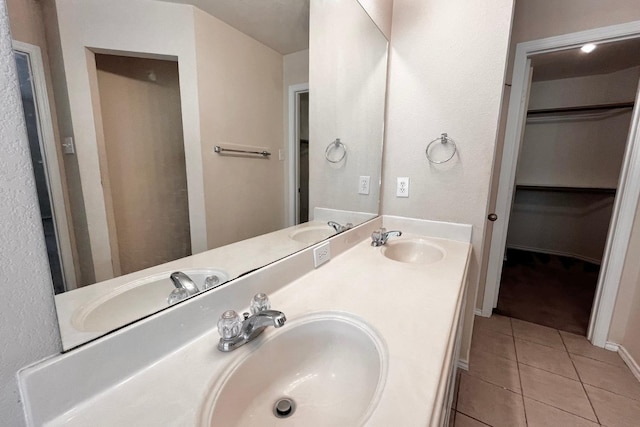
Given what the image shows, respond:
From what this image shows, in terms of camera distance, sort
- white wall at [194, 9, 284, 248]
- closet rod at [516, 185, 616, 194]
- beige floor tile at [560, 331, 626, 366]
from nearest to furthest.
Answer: white wall at [194, 9, 284, 248], beige floor tile at [560, 331, 626, 366], closet rod at [516, 185, 616, 194]

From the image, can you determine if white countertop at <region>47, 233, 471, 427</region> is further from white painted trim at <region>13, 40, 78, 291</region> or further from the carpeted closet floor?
the carpeted closet floor

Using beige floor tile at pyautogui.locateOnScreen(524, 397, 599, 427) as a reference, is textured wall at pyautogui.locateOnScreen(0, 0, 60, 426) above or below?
above

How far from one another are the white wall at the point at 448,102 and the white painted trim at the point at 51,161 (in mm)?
1496

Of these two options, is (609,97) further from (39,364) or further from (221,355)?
(39,364)

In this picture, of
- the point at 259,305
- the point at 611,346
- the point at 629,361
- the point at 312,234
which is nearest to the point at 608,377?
the point at 629,361

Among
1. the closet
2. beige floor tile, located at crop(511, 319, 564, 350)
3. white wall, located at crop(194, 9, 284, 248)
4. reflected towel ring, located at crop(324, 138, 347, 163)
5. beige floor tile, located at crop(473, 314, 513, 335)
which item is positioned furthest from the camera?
the closet

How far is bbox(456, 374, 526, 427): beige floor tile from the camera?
1.29 meters

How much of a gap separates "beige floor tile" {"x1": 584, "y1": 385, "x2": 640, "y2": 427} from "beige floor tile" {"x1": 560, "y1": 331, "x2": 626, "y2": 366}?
0.35 meters

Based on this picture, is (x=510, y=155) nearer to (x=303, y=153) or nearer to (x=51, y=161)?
(x=303, y=153)

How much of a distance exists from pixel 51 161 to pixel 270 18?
0.75 metres

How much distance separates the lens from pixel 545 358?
170cm

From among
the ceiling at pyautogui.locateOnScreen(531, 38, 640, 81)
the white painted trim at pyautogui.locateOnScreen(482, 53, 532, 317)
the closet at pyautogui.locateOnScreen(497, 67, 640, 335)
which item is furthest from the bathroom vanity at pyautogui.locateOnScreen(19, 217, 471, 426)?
the ceiling at pyautogui.locateOnScreen(531, 38, 640, 81)

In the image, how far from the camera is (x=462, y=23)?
4.40 ft

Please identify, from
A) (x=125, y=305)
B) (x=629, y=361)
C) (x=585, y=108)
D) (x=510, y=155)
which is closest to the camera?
(x=125, y=305)
